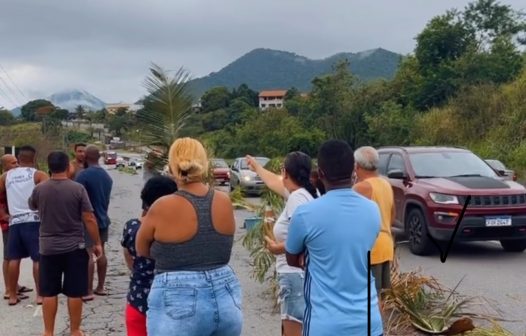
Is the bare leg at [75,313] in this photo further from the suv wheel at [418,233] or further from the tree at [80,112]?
the tree at [80,112]

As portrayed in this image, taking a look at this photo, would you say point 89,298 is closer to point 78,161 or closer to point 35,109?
point 78,161

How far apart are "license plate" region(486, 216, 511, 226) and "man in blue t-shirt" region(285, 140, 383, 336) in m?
7.45

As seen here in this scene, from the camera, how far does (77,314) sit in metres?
6.17

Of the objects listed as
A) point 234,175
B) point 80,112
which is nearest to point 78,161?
point 234,175

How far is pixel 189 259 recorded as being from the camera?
11.3 feet

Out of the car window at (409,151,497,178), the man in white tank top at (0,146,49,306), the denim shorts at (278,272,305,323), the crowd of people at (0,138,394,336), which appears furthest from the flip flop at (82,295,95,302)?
the car window at (409,151,497,178)

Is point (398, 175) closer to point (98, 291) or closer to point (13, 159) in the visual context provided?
point (98, 291)

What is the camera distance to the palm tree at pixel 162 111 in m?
9.90

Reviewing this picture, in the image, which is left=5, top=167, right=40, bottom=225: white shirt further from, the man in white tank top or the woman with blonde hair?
the woman with blonde hair

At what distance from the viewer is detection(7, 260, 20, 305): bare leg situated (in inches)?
299

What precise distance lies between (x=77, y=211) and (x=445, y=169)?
6.83m

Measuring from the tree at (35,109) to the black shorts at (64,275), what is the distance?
8653 cm

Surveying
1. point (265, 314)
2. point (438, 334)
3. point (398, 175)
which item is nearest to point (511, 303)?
point (438, 334)

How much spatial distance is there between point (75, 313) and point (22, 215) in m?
1.90
